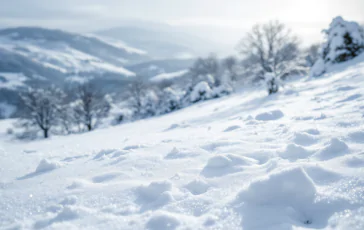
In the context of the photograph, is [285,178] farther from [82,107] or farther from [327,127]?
[82,107]

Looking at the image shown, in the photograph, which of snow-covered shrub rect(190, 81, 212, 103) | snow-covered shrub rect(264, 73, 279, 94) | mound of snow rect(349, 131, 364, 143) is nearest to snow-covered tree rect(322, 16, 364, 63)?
snow-covered shrub rect(264, 73, 279, 94)

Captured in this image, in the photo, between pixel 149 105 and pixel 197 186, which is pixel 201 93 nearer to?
pixel 149 105

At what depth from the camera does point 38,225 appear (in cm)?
189

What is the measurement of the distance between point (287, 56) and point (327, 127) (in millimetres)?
18373

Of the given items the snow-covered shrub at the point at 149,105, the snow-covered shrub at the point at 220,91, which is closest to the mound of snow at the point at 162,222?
the snow-covered shrub at the point at 220,91

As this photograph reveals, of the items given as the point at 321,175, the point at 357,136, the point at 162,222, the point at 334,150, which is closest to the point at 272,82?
the point at 357,136

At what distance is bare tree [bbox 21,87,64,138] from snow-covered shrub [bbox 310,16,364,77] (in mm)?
27925

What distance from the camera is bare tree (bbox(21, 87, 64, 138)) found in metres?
22.2

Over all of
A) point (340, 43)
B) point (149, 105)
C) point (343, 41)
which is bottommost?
point (149, 105)

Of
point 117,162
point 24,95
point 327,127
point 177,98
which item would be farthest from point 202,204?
point 177,98

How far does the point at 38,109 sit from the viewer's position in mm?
22281

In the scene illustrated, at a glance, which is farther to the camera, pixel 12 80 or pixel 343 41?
pixel 12 80

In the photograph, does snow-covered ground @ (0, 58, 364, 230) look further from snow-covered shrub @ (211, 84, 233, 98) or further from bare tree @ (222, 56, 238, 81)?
bare tree @ (222, 56, 238, 81)

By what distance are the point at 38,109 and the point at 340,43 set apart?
30881 mm
